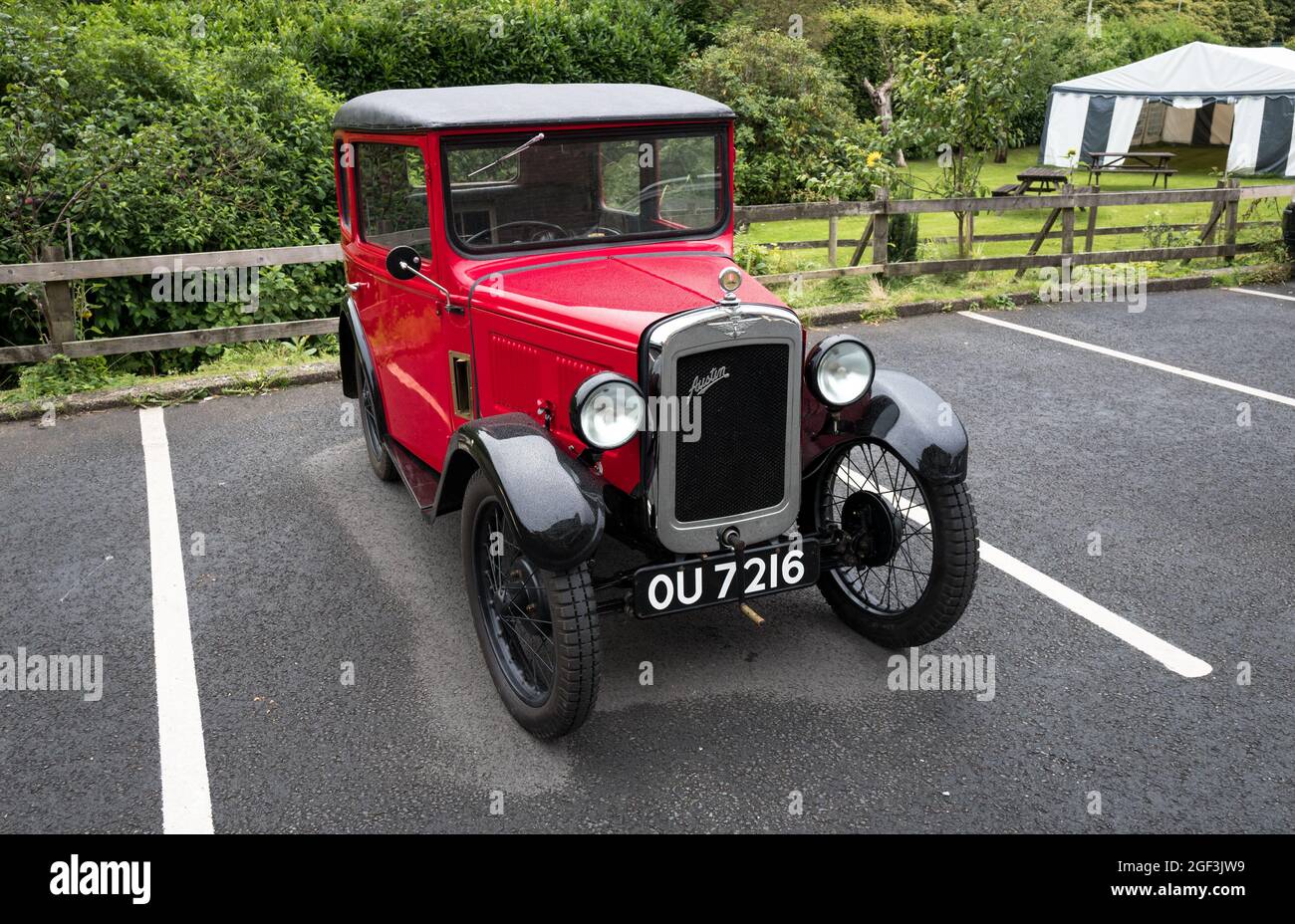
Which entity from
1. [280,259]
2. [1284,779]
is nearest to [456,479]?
[1284,779]

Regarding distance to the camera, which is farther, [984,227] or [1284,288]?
[984,227]

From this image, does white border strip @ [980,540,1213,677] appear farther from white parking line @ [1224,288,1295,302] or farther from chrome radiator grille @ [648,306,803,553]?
white parking line @ [1224,288,1295,302]

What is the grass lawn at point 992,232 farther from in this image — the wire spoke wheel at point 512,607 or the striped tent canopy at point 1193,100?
the wire spoke wheel at point 512,607

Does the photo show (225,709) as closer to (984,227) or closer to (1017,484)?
(1017,484)

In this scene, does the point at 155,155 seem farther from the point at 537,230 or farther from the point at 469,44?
the point at 469,44

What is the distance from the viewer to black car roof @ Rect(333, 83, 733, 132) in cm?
409

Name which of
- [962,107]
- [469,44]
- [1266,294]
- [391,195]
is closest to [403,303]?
[391,195]

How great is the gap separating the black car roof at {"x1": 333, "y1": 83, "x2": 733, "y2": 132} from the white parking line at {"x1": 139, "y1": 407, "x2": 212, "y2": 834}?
2.23 meters

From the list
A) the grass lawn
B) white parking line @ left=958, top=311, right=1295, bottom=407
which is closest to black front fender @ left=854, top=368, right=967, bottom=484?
white parking line @ left=958, top=311, right=1295, bottom=407

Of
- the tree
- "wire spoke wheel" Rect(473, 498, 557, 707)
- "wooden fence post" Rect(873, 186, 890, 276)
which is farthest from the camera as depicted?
the tree

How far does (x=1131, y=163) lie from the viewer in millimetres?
21109

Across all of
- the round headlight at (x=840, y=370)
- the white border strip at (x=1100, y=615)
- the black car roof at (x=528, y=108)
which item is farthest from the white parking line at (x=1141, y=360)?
the black car roof at (x=528, y=108)
